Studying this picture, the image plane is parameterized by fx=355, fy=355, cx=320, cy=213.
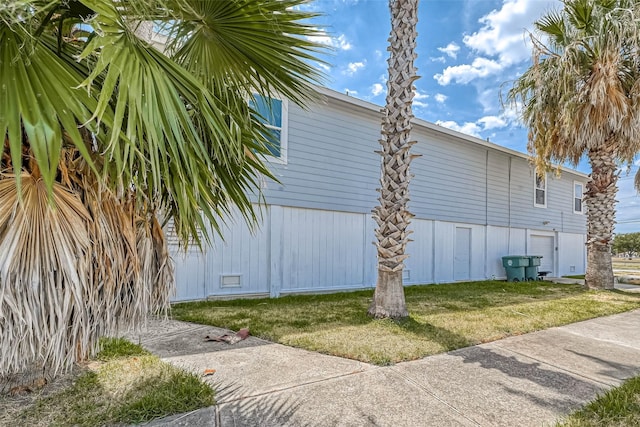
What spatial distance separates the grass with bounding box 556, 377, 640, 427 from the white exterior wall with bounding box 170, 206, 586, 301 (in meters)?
5.06

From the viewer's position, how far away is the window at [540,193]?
49.0ft

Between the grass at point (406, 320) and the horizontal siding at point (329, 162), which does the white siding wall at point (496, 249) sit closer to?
the grass at point (406, 320)

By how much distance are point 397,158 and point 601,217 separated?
8.55m

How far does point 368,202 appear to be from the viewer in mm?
10039

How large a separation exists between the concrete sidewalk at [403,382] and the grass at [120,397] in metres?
0.15

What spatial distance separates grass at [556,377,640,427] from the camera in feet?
8.36

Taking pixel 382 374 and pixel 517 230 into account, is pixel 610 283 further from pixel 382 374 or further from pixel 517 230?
pixel 382 374

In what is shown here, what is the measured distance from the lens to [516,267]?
12.7m

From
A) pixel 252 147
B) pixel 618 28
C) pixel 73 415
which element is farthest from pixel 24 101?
pixel 618 28

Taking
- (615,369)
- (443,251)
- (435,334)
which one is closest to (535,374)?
(615,369)

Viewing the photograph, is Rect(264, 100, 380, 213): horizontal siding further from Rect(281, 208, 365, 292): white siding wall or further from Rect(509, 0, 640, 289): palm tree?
Rect(509, 0, 640, 289): palm tree

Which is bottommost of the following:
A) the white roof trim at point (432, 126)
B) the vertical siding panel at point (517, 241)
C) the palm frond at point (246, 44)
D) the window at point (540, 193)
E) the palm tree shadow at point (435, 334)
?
the palm tree shadow at point (435, 334)

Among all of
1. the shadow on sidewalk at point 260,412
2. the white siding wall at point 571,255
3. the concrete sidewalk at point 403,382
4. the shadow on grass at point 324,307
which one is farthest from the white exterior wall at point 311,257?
the white siding wall at point 571,255

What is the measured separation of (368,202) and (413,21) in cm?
518
